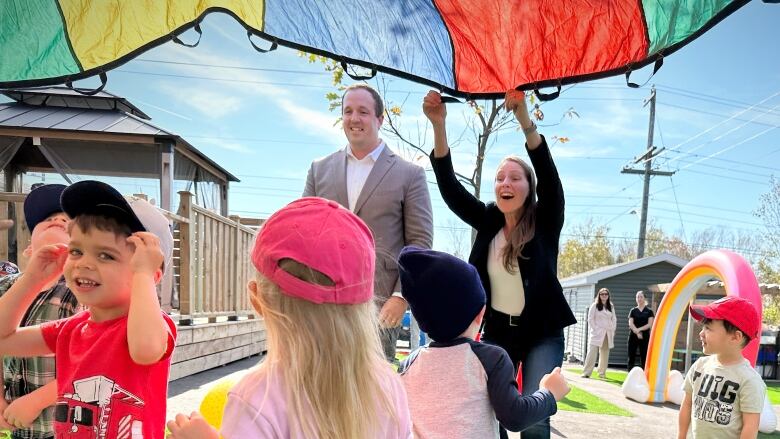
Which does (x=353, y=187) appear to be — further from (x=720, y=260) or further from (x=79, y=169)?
(x=79, y=169)

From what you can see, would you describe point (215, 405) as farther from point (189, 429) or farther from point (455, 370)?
point (455, 370)

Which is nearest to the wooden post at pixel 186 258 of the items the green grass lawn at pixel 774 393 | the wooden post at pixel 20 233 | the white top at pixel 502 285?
the wooden post at pixel 20 233

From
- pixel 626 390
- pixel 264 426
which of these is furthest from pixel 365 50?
pixel 626 390

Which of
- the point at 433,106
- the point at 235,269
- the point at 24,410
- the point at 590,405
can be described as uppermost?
the point at 433,106

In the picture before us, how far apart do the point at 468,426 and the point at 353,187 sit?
4.35 feet

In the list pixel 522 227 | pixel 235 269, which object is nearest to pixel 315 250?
pixel 522 227

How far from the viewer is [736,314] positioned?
3.29 metres

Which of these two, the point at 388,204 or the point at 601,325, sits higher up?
the point at 388,204

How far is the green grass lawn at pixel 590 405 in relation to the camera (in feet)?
26.5

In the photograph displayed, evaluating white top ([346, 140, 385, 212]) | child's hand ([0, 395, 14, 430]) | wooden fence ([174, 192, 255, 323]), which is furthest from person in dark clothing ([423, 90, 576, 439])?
wooden fence ([174, 192, 255, 323])

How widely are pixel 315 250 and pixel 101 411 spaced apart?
0.94 m

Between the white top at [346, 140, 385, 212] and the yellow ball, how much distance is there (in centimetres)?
120

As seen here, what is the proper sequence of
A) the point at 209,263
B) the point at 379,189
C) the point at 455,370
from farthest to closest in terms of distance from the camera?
1. the point at 209,263
2. the point at 379,189
3. the point at 455,370

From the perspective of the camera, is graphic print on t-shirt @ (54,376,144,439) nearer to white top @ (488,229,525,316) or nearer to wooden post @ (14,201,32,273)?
white top @ (488,229,525,316)
